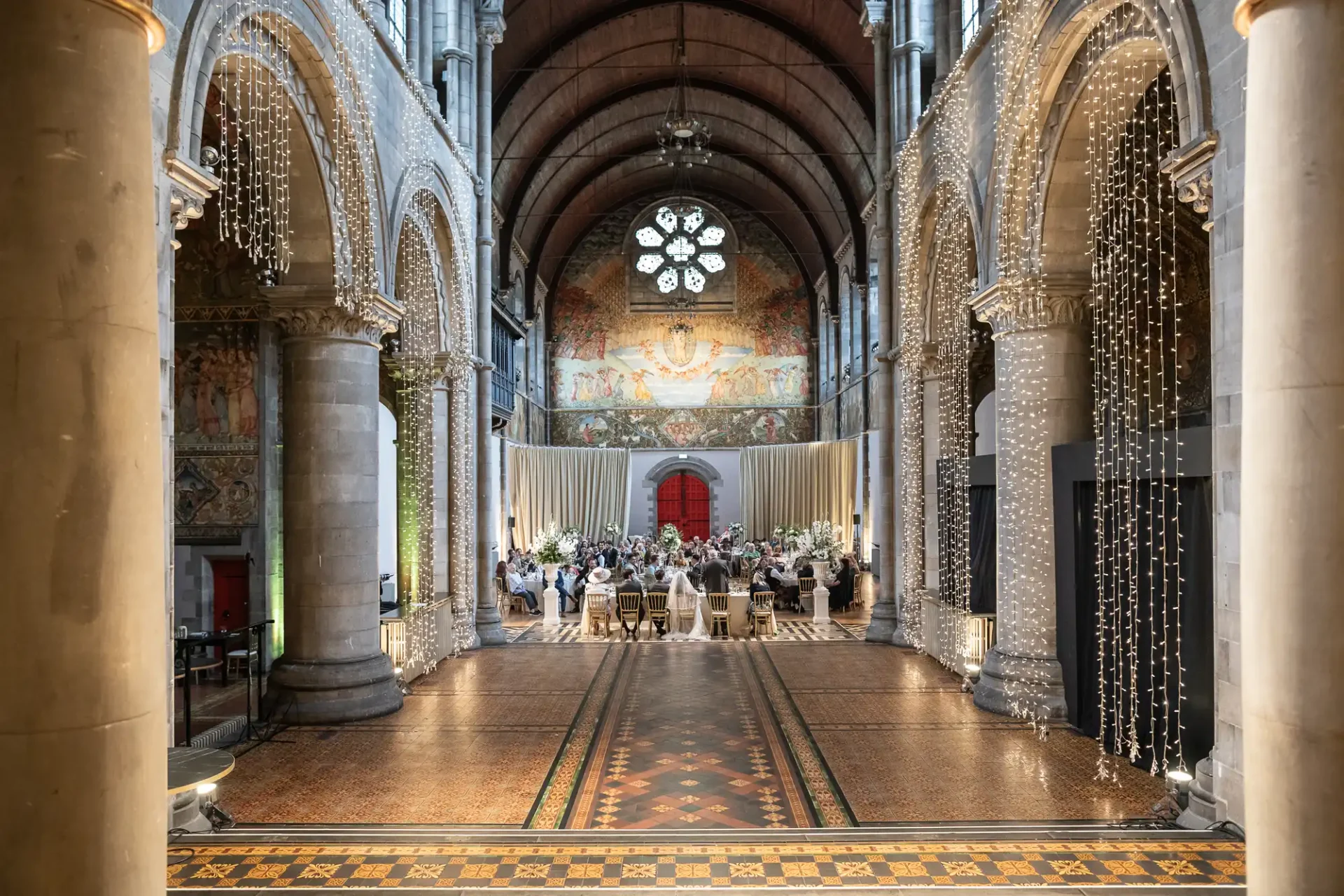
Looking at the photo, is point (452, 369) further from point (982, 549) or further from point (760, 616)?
point (982, 549)

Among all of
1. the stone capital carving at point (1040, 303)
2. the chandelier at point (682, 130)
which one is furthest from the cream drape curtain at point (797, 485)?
the stone capital carving at point (1040, 303)

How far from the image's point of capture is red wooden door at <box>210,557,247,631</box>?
38.8 feet

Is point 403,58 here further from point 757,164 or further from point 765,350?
point 765,350

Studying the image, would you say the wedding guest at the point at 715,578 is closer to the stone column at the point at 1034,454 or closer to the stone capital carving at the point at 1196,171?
the stone column at the point at 1034,454

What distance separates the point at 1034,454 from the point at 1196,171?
147 inches

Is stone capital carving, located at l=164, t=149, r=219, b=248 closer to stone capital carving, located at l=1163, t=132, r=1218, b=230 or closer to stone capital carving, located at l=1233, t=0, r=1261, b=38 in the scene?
stone capital carving, located at l=1233, t=0, r=1261, b=38

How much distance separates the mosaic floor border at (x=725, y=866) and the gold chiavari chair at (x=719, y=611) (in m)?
9.74

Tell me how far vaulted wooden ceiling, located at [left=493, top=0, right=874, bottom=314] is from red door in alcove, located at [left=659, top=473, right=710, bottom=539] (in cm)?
754

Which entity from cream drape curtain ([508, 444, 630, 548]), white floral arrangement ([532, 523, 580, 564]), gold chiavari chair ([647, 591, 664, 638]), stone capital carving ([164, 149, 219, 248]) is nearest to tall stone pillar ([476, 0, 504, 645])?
gold chiavari chair ([647, 591, 664, 638])

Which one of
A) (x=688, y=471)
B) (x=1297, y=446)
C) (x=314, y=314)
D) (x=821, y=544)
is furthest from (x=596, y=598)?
(x=688, y=471)

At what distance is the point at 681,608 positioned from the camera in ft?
51.2

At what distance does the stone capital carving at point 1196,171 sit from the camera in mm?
5725

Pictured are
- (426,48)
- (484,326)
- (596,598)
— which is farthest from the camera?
(596,598)

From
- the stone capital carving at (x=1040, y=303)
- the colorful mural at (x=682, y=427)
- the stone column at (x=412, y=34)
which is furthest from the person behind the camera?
the colorful mural at (x=682, y=427)
